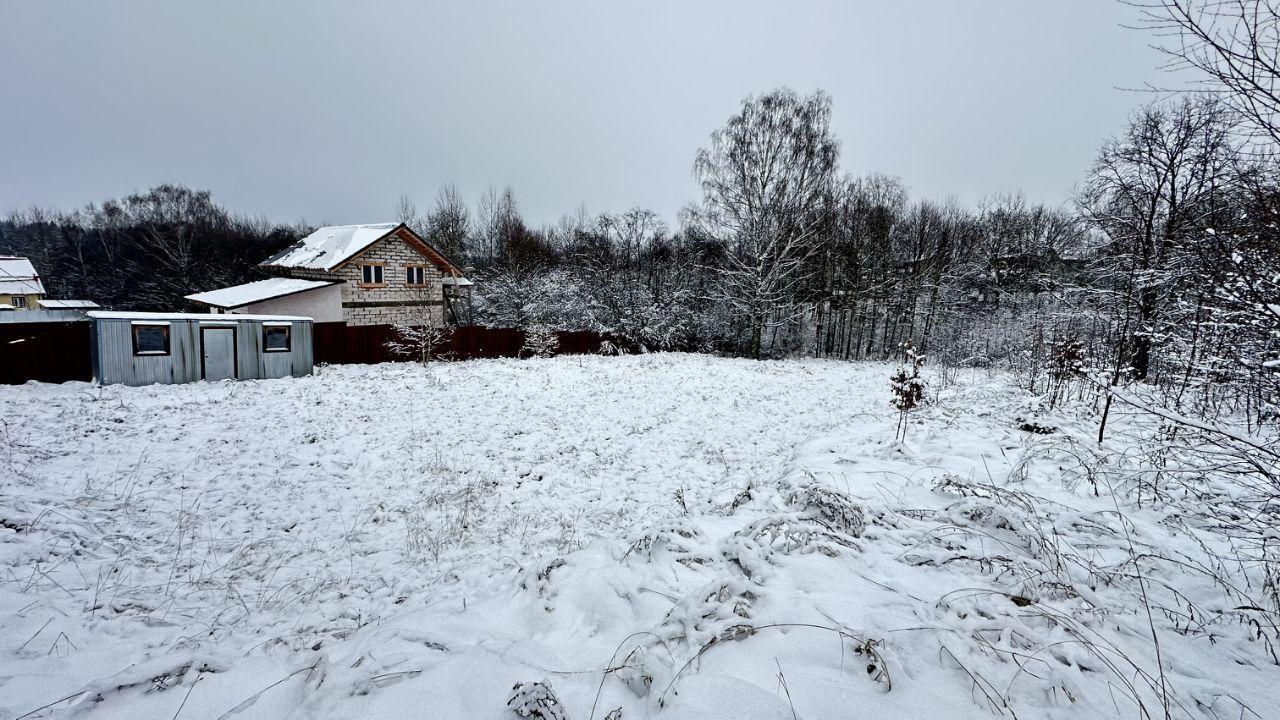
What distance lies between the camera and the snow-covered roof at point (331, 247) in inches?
804

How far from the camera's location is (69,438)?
6.79m

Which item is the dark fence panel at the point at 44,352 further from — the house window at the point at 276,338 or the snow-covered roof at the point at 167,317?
the house window at the point at 276,338

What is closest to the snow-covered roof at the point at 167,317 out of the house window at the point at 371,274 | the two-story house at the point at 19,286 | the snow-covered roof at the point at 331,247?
the snow-covered roof at the point at 331,247

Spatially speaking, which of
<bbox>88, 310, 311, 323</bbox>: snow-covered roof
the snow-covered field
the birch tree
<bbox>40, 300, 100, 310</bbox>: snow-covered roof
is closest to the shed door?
<bbox>88, 310, 311, 323</bbox>: snow-covered roof

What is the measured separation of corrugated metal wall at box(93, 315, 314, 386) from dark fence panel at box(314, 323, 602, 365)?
230cm

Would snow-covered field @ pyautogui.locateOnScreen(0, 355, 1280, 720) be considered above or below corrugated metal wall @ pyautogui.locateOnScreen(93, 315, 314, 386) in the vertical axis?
below

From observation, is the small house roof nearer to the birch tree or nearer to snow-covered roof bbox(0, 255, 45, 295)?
the birch tree

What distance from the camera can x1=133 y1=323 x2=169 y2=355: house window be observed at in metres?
10.4

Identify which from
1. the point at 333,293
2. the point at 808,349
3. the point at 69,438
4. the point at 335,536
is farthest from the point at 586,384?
the point at 808,349

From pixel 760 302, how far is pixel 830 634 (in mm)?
19172

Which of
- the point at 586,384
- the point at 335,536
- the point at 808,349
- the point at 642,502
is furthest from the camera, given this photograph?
Result: the point at 808,349

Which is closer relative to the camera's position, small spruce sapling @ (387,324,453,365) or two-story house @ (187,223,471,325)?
small spruce sapling @ (387,324,453,365)

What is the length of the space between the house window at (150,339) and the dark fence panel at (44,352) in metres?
1.34

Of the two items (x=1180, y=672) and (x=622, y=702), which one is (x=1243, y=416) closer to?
(x=1180, y=672)
